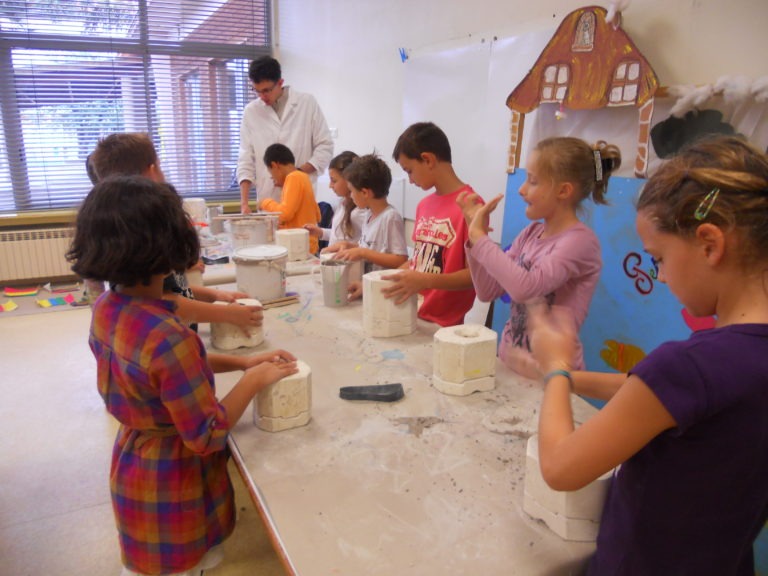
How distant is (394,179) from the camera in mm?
3908

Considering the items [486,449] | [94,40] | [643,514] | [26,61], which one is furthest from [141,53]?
[643,514]

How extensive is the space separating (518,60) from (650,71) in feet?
2.81

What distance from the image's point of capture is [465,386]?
1252 millimetres

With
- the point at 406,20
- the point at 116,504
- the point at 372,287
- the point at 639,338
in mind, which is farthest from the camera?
the point at 406,20

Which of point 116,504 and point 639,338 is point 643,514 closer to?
point 116,504

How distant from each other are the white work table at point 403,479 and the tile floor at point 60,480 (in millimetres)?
911

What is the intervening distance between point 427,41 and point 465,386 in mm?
2868

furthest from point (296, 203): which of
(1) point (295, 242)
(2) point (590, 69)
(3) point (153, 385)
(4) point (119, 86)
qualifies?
(4) point (119, 86)

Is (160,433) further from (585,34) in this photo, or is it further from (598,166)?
(585,34)

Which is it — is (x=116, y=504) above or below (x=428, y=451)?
below

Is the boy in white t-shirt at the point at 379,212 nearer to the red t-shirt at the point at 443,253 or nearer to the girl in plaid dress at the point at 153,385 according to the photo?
the red t-shirt at the point at 443,253

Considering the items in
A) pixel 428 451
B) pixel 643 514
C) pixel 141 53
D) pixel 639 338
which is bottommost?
pixel 639 338

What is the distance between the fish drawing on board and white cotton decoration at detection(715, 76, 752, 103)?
3.08 ft

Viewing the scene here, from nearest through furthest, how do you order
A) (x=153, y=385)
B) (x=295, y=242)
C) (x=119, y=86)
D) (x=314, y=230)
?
(x=153, y=385) → (x=295, y=242) → (x=314, y=230) → (x=119, y=86)
